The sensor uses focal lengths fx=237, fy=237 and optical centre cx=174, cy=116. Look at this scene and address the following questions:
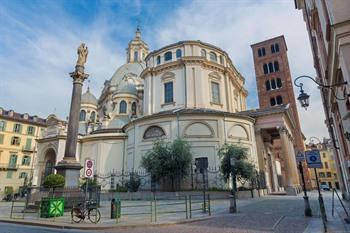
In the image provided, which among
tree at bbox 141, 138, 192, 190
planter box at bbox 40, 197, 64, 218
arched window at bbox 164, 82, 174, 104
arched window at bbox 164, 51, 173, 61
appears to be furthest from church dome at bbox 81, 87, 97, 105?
planter box at bbox 40, 197, 64, 218

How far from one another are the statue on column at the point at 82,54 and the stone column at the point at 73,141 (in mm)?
450

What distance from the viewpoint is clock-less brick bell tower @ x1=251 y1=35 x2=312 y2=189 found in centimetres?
4312

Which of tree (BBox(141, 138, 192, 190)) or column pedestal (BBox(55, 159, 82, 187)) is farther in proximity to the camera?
tree (BBox(141, 138, 192, 190))

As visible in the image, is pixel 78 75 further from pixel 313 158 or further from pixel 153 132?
pixel 313 158

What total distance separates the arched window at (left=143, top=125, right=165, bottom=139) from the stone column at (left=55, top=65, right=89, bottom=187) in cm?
1039

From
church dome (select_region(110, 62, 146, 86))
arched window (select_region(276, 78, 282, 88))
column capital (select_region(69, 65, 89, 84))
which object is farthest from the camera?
church dome (select_region(110, 62, 146, 86))

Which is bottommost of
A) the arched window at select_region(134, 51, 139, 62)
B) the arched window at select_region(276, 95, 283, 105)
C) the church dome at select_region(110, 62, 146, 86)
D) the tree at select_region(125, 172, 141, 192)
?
the tree at select_region(125, 172, 141, 192)

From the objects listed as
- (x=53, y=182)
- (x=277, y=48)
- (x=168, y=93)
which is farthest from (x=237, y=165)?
(x=277, y=48)

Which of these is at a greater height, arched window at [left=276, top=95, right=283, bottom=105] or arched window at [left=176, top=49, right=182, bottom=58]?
arched window at [left=176, top=49, right=182, bottom=58]

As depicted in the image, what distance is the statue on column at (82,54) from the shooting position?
18209 mm

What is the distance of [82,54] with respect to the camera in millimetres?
18484

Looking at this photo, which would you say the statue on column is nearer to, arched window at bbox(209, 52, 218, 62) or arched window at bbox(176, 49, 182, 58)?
arched window at bbox(176, 49, 182, 58)

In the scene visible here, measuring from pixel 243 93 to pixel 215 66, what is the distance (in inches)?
433

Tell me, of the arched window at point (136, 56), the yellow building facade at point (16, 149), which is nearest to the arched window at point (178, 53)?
the arched window at point (136, 56)
